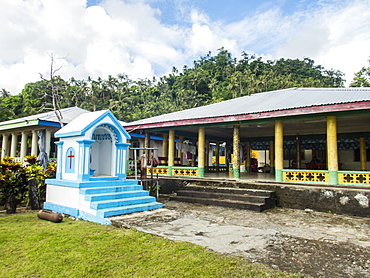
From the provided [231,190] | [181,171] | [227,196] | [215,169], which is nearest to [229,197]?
[227,196]

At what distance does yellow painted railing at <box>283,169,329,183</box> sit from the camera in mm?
8477

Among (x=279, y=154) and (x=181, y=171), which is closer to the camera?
(x=279, y=154)

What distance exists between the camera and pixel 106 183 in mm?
8031

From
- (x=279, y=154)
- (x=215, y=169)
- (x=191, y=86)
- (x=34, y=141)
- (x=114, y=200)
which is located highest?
(x=191, y=86)

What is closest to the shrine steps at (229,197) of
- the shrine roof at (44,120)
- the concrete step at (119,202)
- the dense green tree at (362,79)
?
the concrete step at (119,202)

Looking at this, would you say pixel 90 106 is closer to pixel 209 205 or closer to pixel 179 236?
pixel 209 205

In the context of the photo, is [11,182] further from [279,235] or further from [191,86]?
[191,86]

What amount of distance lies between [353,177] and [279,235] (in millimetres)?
4356

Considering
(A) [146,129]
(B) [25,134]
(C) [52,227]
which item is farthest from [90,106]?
(C) [52,227]

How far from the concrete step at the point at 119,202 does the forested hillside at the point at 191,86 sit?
98.8ft

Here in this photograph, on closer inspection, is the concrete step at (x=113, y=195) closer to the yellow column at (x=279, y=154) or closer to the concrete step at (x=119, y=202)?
the concrete step at (x=119, y=202)

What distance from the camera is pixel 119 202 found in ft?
23.7

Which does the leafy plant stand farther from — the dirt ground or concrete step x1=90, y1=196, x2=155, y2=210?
the dirt ground

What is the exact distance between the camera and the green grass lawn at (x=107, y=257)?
3469 millimetres
